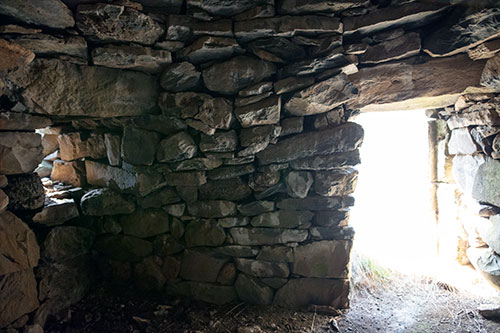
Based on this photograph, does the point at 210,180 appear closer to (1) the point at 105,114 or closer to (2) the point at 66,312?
(1) the point at 105,114

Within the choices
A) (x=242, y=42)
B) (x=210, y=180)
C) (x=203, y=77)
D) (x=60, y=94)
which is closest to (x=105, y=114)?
(x=60, y=94)

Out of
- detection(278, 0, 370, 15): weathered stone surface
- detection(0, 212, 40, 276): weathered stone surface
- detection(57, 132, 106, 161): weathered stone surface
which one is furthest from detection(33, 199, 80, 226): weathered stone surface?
detection(278, 0, 370, 15): weathered stone surface

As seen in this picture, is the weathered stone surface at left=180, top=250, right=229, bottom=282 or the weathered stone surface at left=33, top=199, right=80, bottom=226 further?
the weathered stone surface at left=180, top=250, right=229, bottom=282

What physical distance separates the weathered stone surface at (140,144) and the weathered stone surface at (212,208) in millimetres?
565

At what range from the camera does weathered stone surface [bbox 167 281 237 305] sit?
2.63 metres

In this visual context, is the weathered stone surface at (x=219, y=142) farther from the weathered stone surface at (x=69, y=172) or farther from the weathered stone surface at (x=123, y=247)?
the weathered stone surface at (x=69, y=172)

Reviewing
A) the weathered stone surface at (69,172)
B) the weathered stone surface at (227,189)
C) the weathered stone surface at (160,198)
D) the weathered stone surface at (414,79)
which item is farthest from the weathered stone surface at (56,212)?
the weathered stone surface at (414,79)

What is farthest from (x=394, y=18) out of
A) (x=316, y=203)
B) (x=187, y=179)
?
(x=187, y=179)

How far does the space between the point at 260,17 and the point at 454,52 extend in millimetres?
1450

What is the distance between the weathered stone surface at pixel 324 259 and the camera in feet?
8.10

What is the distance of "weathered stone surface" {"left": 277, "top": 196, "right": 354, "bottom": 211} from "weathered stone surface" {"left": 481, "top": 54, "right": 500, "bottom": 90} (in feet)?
4.24

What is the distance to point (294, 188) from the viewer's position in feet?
8.02

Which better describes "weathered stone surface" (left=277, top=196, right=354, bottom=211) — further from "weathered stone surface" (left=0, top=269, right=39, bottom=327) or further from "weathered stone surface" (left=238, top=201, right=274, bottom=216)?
"weathered stone surface" (left=0, top=269, right=39, bottom=327)

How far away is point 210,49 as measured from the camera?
215cm
